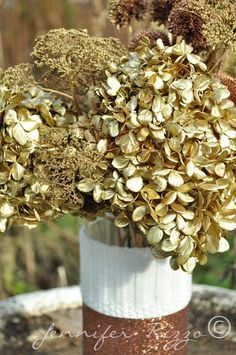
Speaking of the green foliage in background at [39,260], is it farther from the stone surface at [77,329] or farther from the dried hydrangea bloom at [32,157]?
the dried hydrangea bloom at [32,157]

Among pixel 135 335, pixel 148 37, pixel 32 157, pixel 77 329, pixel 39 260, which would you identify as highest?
pixel 148 37

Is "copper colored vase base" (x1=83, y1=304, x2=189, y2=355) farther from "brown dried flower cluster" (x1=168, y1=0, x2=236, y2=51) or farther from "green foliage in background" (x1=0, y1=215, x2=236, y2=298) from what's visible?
"green foliage in background" (x1=0, y1=215, x2=236, y2=298)

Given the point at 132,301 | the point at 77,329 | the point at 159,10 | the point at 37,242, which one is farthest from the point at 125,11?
the point at 37,242

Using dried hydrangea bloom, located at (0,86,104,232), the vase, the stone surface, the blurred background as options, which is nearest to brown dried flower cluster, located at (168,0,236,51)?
dried hydrangea bloom, located at (0,86,104,232)

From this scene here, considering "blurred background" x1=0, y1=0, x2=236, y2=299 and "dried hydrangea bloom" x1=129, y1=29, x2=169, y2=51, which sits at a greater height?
"dried hydrangea bloom" x1=129, y1=29, x2=169, y2=51

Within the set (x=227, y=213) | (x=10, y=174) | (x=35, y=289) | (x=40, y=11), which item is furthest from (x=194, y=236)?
(x=40, y=11)

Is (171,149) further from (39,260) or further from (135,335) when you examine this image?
(39,260)

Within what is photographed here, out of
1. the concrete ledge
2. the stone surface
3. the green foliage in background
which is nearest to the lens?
the stone surface
